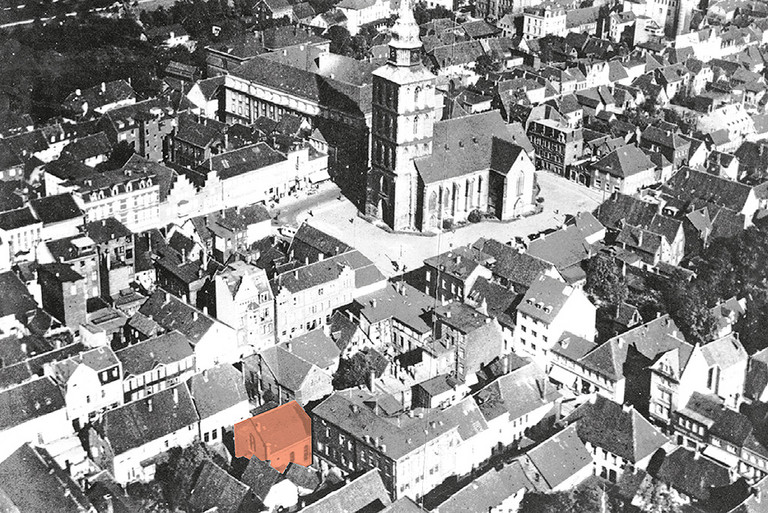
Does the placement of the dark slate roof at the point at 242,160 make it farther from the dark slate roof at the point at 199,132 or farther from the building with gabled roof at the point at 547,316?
the building with gabled roof at the point at 547,316

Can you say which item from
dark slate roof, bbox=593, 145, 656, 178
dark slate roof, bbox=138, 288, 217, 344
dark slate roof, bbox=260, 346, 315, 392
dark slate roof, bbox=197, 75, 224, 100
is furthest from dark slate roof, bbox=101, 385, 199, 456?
dark slate roof, bbox=197, 75, 224, 100

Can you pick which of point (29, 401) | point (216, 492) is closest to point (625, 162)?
point (216, 492)

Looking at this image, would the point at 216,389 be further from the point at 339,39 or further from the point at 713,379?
the point at 339,39

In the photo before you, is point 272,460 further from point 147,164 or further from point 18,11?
point 18,11

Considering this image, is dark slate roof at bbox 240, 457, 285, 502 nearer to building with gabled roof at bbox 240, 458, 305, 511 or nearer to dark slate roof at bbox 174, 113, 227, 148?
building with gabled roof at bbox 240, 458, 305, 511

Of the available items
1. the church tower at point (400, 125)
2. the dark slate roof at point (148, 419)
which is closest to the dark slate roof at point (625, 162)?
the church tower at point (400, 125)
